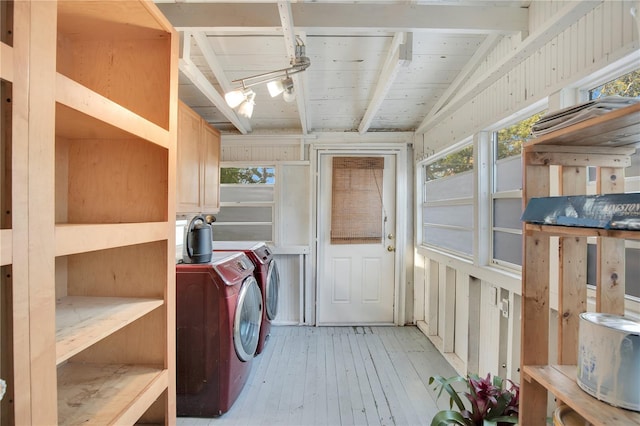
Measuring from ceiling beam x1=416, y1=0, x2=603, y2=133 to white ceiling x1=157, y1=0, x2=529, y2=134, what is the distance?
11 centimetres

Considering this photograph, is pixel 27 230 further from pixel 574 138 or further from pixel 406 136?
pixel 406 136

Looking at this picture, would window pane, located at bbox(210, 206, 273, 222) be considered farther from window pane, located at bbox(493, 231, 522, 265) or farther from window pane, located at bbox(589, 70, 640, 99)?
window pane, located at bbox(589, 70, 640, 99)

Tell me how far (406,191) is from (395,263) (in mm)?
851

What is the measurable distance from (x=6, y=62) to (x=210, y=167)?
2.28 m

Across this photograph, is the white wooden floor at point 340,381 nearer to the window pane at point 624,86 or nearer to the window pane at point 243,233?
the window pane at point 243,233

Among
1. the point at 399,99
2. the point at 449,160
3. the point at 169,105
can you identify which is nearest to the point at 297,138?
the point at 399,99

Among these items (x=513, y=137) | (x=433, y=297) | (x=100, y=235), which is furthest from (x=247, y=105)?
(x=433, y=297)

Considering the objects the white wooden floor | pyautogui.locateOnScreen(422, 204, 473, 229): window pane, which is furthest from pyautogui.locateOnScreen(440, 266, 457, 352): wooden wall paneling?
pyautogui.locateOnScreen(422, 204, 473, 229): window pane

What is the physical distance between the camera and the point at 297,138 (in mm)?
3367

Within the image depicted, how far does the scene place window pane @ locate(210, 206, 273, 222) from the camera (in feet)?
11.2

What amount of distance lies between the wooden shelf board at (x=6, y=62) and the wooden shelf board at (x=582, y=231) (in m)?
1.34

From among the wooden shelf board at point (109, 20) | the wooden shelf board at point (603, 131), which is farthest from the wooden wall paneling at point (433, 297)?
the wooden shelf board at point (109, 20)

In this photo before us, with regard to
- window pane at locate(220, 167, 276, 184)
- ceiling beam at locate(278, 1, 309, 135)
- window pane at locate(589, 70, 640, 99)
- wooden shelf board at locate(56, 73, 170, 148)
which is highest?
ceiling beam at locate(278, 1, 309, 135)

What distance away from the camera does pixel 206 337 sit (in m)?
1.79
